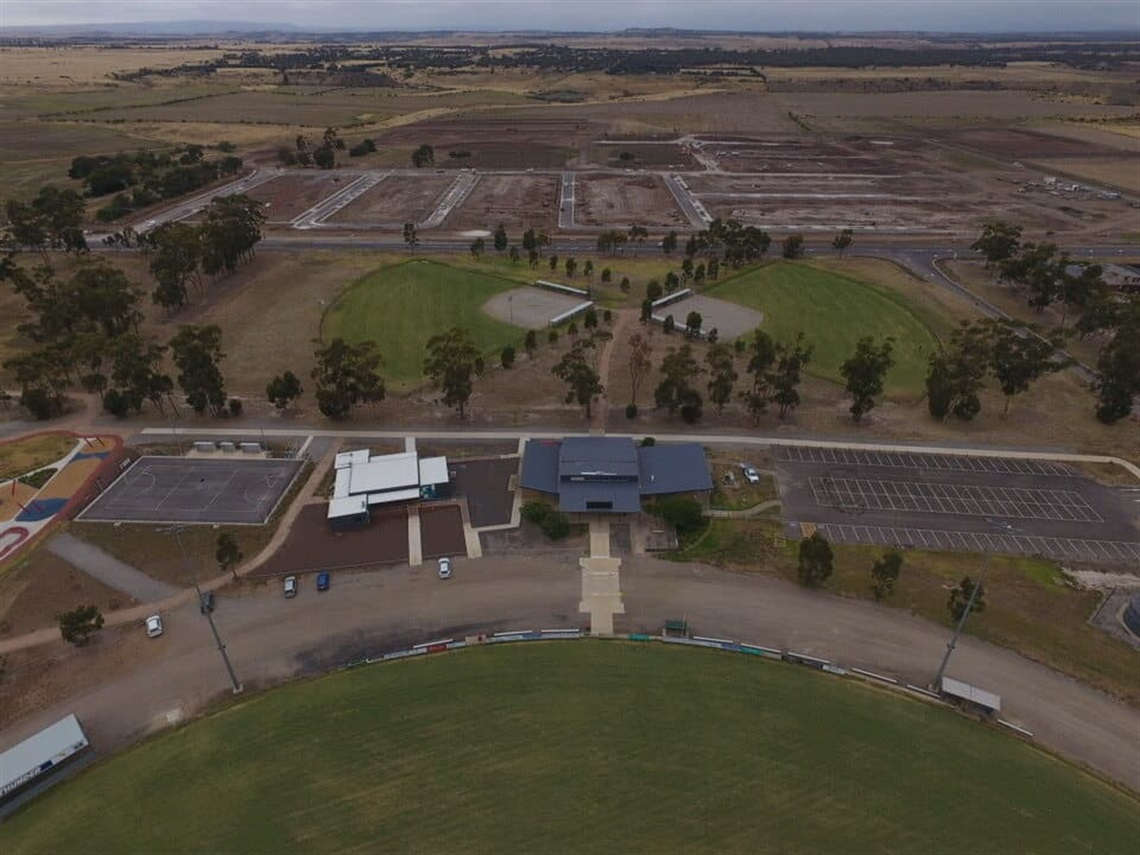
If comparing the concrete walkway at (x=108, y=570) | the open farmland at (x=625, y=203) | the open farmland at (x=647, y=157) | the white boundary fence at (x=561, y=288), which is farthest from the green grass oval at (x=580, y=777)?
the open farmland at (x=647, y=157)

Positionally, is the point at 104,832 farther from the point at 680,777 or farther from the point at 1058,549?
the point at 1058,549

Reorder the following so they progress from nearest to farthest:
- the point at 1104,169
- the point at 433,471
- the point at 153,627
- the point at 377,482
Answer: the point at 153,627
the point at 377,482
the point at 433,471
the point at 1104,169

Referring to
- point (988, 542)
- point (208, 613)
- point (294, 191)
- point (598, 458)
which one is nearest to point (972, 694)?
point (988, 542)

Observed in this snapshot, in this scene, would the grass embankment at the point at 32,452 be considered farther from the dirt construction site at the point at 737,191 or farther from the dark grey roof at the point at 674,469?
the dirt construction site at the point at 737,191

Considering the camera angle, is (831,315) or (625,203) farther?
(625,203)

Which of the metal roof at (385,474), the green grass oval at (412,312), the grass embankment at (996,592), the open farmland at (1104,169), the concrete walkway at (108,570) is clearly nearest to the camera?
the grass embankment at (996,592)

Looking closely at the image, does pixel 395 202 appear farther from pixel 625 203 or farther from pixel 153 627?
pixel 153 627

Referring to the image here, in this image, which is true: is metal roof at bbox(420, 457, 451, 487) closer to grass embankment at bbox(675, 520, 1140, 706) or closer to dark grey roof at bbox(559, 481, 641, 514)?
dark grey roof at bbox(559, 481, 641, 514)

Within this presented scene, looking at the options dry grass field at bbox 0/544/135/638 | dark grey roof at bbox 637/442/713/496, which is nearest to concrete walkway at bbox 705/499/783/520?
dark grey roof at bbox 637/442/713/496

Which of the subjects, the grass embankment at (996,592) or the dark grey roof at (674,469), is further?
the dark grey roof at (674,469)
